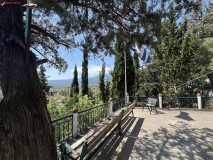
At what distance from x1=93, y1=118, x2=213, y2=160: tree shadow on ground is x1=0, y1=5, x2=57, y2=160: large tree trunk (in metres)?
2.37

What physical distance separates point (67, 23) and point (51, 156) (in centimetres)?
269

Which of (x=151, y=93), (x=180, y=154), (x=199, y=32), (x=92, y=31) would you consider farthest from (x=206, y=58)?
(x=92, y=31)

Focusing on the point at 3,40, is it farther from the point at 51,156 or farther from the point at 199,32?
the point at 199,32

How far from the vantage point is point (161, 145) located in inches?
141

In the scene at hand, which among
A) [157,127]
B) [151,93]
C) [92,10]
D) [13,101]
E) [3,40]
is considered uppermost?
[92,10]

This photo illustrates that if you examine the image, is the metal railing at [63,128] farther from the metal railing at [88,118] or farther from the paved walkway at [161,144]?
the paved walkway at [161,144]

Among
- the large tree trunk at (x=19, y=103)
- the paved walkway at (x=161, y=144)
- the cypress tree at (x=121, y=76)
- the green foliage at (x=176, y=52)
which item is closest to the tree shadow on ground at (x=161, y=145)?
the paved walkway at (x=161, y=144)

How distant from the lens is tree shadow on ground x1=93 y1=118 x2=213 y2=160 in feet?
10.1

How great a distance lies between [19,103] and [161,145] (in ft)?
13.3

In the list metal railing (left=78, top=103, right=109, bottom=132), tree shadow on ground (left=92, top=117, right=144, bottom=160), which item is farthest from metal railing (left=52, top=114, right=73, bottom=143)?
tree shadow on ground (left=92, top=117, right=144, bottom=160)

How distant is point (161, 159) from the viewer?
2.92 meters

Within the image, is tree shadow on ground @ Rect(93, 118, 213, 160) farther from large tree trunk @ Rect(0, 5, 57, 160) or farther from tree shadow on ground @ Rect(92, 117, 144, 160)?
large tree trunk @ Rect(0, 5, 57, 160)

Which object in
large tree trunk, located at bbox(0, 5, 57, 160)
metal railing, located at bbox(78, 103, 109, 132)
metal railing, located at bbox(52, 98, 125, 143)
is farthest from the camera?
metal railing, located at bbox(78, 103, 109, 132)

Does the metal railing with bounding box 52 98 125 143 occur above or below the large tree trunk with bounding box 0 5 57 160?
below
